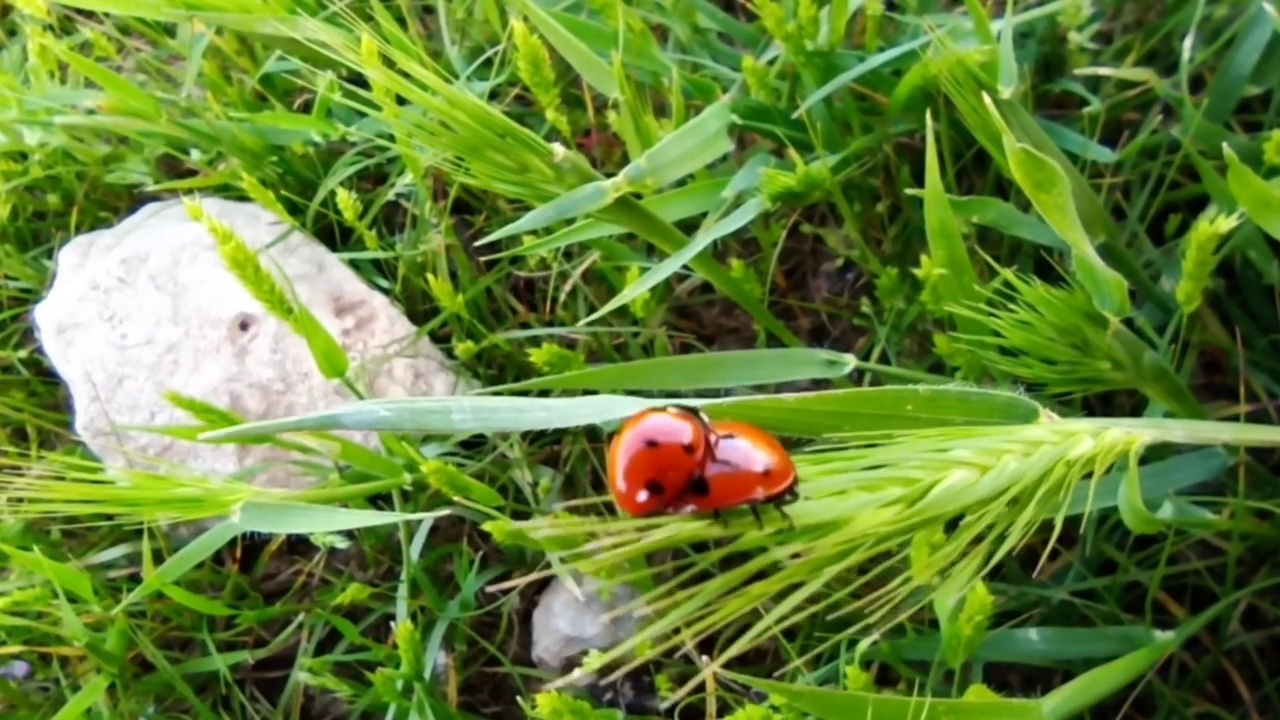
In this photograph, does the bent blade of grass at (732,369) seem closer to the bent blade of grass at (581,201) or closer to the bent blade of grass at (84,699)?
the bent blade of grass at (581,201)

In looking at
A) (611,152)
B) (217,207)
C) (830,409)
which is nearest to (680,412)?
(830,409)

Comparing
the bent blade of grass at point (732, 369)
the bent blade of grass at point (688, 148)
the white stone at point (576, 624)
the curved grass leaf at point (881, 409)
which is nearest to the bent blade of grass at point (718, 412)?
the curved grass leaf at point (881, 409)

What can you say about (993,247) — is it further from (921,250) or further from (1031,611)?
(1031,611)

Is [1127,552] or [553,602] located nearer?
[1127,552]

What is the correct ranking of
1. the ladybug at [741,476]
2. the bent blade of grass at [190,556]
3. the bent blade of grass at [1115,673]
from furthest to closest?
the bent blade of grass at [190,556], the bent blade of grass at [1115,673], the ladybug at [741,476]

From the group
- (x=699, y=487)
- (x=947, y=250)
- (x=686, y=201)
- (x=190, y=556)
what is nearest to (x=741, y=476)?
(x=699, y=487)

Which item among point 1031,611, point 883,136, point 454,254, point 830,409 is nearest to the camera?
point 830,409

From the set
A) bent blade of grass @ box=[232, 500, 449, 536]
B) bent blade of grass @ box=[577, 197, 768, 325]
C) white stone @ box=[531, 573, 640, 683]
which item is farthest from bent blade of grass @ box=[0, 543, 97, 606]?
bent blade of grass @ box=[577, 197, 768, 325]
